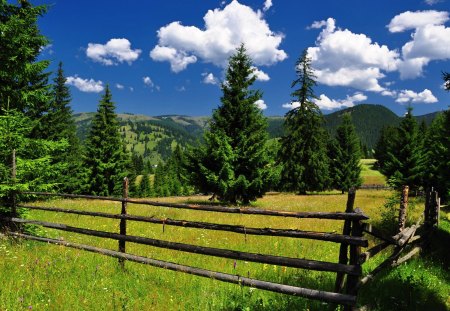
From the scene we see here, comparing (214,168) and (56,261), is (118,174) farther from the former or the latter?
(56,261)

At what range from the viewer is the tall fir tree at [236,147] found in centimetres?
2267

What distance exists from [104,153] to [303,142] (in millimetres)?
22408

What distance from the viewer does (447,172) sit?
2175 cm

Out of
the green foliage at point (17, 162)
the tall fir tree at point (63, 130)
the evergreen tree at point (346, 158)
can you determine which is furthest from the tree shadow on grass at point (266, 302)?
the evergreen tree at point (346, 158)

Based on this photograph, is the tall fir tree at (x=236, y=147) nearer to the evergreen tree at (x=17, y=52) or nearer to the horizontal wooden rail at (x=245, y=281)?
the evergreen tree at (x=17, y=52)

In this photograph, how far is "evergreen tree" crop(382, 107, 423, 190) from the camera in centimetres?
3781

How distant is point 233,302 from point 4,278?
13.8ft

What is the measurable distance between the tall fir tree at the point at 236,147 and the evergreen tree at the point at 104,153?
15198 mm

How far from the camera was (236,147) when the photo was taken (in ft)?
76.3

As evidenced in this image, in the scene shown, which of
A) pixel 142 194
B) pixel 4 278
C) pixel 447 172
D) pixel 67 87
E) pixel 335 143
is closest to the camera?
pixel 4 278

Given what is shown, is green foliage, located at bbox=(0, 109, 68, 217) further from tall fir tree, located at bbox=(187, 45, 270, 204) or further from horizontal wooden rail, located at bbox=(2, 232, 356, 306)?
tall fir tree, located at bbox=(187, 45, 270, 204)

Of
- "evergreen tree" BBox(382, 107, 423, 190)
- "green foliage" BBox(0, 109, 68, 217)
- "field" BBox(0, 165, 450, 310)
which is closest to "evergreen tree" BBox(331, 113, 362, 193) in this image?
"evergreen tree" BBox(382, 107, 423, 190)

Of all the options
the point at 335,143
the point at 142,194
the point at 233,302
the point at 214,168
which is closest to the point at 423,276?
the point at 233,302

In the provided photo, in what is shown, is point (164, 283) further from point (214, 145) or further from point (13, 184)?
point (214, 145)
